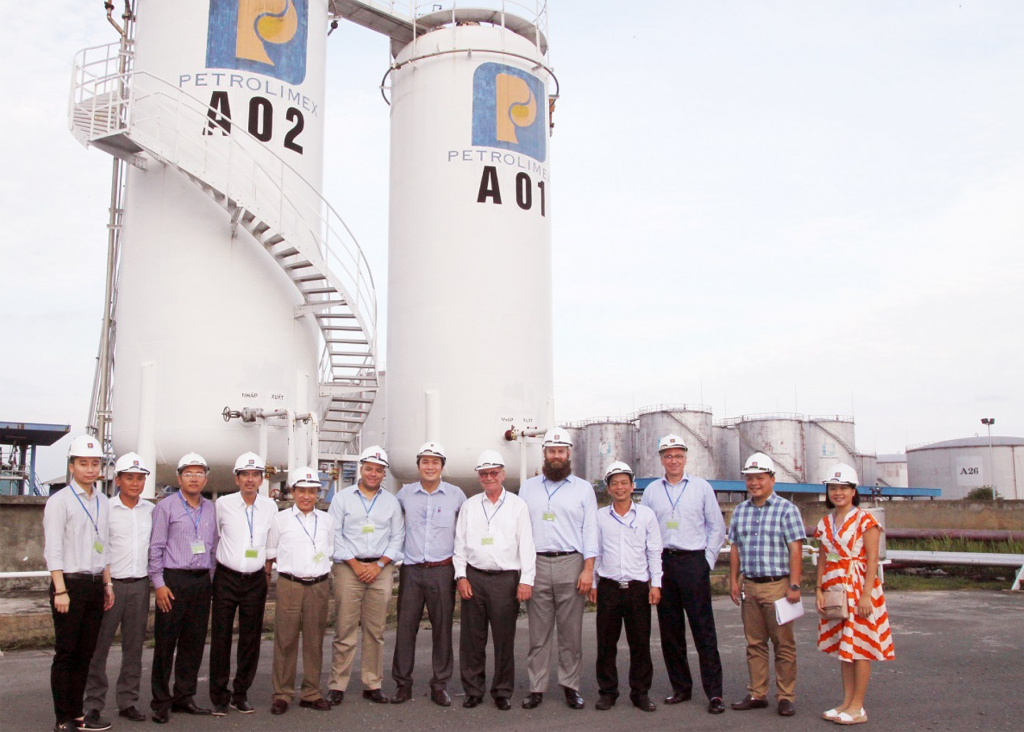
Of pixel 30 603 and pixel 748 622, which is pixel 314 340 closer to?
pixel 30 603

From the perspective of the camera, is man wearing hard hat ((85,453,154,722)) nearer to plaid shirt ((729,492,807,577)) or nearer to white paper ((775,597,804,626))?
plaid shirt ((729,492,807,577))

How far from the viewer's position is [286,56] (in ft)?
54.4

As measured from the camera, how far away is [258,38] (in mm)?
16234

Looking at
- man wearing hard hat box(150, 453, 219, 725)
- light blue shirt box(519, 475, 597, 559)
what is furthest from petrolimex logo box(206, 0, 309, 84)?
light blue shirt box(519, 475, 597, 559)

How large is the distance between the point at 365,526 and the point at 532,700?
207cm

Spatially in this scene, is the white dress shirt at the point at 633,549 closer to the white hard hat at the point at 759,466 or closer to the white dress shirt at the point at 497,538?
the white dress shirt at the point at 497,538

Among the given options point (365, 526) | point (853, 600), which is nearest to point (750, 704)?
point (853, 600)

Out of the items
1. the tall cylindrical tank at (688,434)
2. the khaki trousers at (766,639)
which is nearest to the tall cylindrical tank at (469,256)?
the khaki trousers at (766,639)

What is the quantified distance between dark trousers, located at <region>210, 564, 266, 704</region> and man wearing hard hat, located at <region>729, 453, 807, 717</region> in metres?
4.06

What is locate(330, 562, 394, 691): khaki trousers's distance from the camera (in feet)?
25.0

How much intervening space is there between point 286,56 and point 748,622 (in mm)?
13653

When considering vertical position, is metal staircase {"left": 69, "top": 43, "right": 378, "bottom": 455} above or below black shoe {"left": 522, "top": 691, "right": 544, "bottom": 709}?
above

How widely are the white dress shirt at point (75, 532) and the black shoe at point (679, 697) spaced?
4.75 meters

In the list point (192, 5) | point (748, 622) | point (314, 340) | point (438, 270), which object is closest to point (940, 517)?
point (438, 270)
